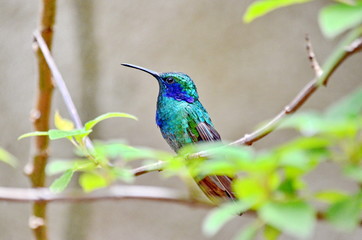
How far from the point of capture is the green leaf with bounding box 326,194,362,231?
1.04 ft

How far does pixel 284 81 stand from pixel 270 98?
0.11 metres

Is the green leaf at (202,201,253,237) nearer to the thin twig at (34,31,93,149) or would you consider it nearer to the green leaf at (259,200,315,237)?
the green leaf at (259,200,315,237)

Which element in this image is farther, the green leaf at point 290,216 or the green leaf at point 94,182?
the green leaf at point 94,182

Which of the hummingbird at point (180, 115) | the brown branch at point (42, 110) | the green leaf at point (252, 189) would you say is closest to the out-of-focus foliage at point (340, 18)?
the green leaf at point (252, 189)

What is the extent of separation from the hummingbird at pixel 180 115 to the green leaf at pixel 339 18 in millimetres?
1141

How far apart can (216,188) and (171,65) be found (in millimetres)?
1668

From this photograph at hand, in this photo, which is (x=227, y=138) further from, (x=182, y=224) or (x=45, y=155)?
(x=45, y=155)

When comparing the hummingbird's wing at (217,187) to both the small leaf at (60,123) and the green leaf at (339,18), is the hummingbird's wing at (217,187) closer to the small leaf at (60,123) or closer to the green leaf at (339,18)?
the small leaf at (60,123)

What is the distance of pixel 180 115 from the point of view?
1.62 m

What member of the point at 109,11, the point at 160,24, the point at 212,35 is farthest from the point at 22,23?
the point at 212,35

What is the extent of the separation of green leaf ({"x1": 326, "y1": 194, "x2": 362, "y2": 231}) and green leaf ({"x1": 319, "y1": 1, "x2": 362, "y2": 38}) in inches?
4.1

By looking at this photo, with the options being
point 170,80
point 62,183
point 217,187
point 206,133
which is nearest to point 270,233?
point 62,183

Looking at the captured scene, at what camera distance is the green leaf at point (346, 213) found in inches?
12.5

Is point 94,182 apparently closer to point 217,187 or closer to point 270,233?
point 270,233
